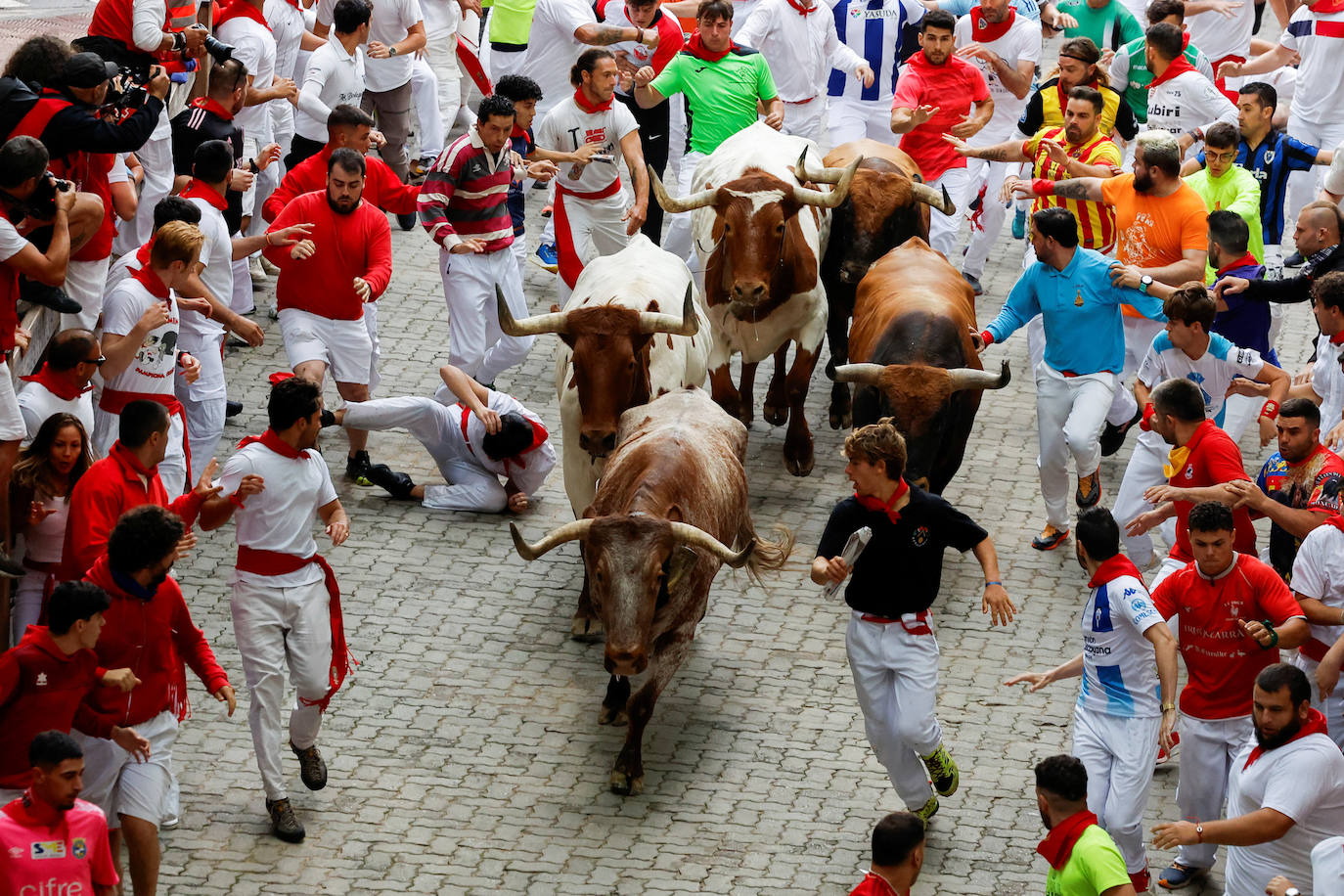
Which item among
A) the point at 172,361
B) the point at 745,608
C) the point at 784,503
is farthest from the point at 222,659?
the point at 784,503

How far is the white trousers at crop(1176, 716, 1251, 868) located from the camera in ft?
26.8

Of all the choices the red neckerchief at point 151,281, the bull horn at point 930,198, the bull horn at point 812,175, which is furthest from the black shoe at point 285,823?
the bull horn at point 930,198

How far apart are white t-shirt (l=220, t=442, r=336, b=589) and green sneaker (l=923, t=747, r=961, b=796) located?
312cm

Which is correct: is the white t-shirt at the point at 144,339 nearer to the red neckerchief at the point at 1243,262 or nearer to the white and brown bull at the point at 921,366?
the white and brown bull at the point at 921,366

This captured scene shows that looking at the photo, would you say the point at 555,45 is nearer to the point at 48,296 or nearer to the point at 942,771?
the point at 48,296

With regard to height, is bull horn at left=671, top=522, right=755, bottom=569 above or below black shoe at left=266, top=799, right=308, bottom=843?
above

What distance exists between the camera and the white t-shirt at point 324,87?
14.0 metres

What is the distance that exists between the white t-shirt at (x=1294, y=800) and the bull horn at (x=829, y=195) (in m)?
5.58

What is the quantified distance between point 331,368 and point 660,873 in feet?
15.6

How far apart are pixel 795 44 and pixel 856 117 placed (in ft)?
2.90

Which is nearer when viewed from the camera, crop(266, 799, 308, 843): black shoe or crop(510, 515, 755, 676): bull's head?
crop(266, 799, 308, 843): black shoe

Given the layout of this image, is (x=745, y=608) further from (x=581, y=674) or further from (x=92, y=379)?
(x=92, y=379)

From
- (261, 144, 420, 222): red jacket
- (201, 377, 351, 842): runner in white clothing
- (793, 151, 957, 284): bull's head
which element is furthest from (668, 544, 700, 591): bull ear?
(793, 151, 957, 284): bull's head

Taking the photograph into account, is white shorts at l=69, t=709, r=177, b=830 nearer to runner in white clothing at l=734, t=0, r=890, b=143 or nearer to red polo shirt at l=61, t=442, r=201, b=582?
red polo shirt at l=61, t=442, r=201, b=582
